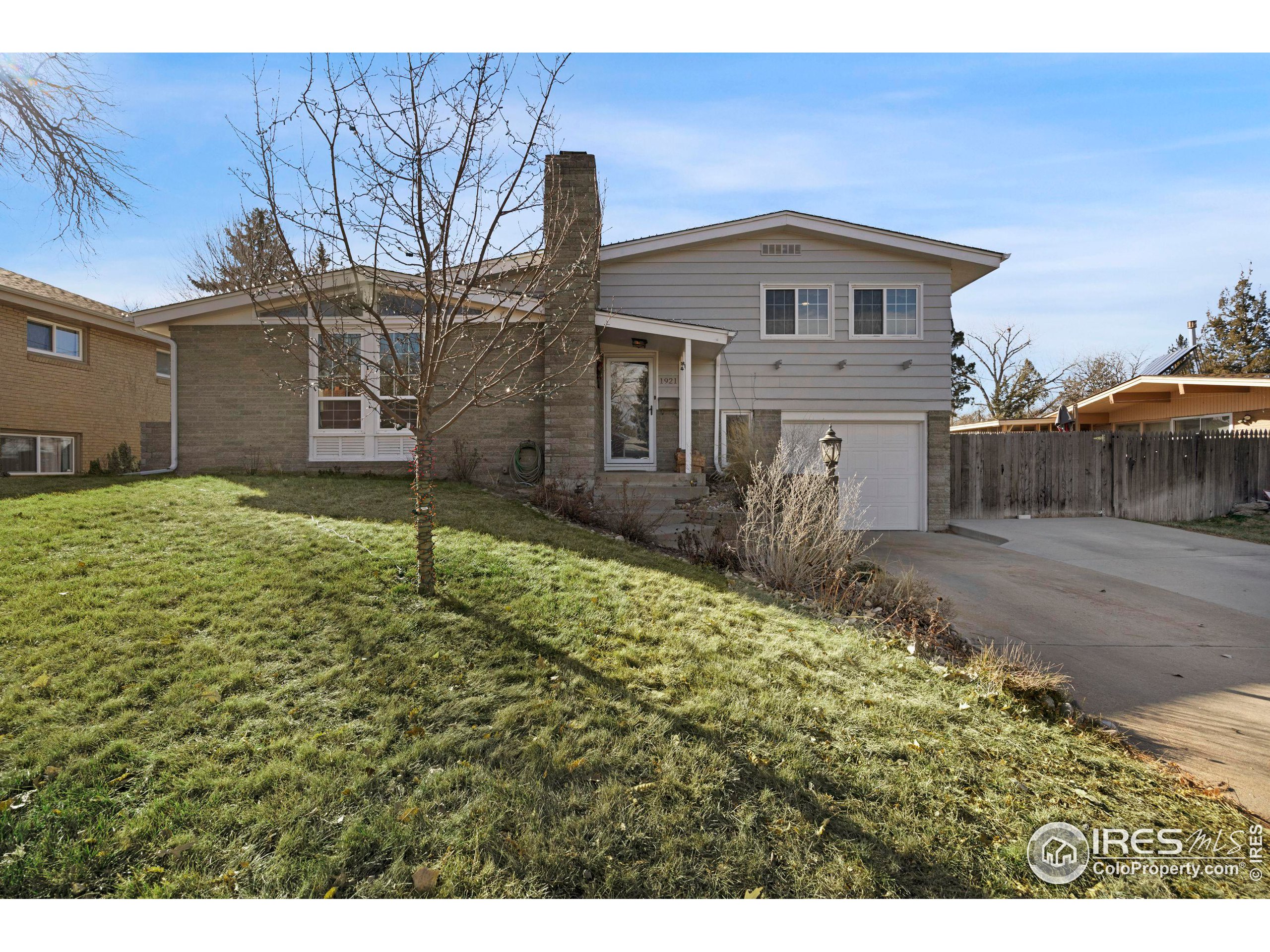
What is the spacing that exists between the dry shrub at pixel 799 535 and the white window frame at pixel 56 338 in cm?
1747

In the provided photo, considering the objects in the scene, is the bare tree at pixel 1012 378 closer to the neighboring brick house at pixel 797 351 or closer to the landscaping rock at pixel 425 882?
the neighboring brick house at pixel 797 351

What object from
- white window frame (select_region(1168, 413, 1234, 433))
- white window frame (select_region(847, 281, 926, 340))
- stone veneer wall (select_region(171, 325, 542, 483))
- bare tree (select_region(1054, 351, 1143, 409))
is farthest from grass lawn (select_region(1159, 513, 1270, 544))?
bare tree (select_region(1054, 351, 1143, 409))

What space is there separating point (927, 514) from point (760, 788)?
10823 mm

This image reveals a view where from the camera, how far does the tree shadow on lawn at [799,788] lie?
8.26 feet

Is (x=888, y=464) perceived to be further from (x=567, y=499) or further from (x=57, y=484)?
(x=57, y=484)

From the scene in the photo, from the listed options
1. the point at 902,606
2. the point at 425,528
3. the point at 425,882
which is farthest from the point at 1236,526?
the point at 425,882

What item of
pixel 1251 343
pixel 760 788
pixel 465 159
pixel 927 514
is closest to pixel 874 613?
pixel 760 788

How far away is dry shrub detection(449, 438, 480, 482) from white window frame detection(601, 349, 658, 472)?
8.32ft

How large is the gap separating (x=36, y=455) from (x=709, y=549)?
1730 centimetres

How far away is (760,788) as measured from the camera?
2.99 metres

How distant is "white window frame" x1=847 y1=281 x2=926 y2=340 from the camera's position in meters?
12.3

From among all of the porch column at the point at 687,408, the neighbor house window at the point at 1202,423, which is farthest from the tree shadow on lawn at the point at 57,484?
the neighbor house window at the point at 1202,423

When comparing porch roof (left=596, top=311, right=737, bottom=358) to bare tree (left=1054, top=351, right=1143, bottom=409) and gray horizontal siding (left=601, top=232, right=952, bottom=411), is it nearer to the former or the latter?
gray horizontal siding (left=601, top=232, right=952, bottom=411)

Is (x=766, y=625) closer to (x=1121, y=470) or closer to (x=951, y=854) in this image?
(x=951, y=854)
